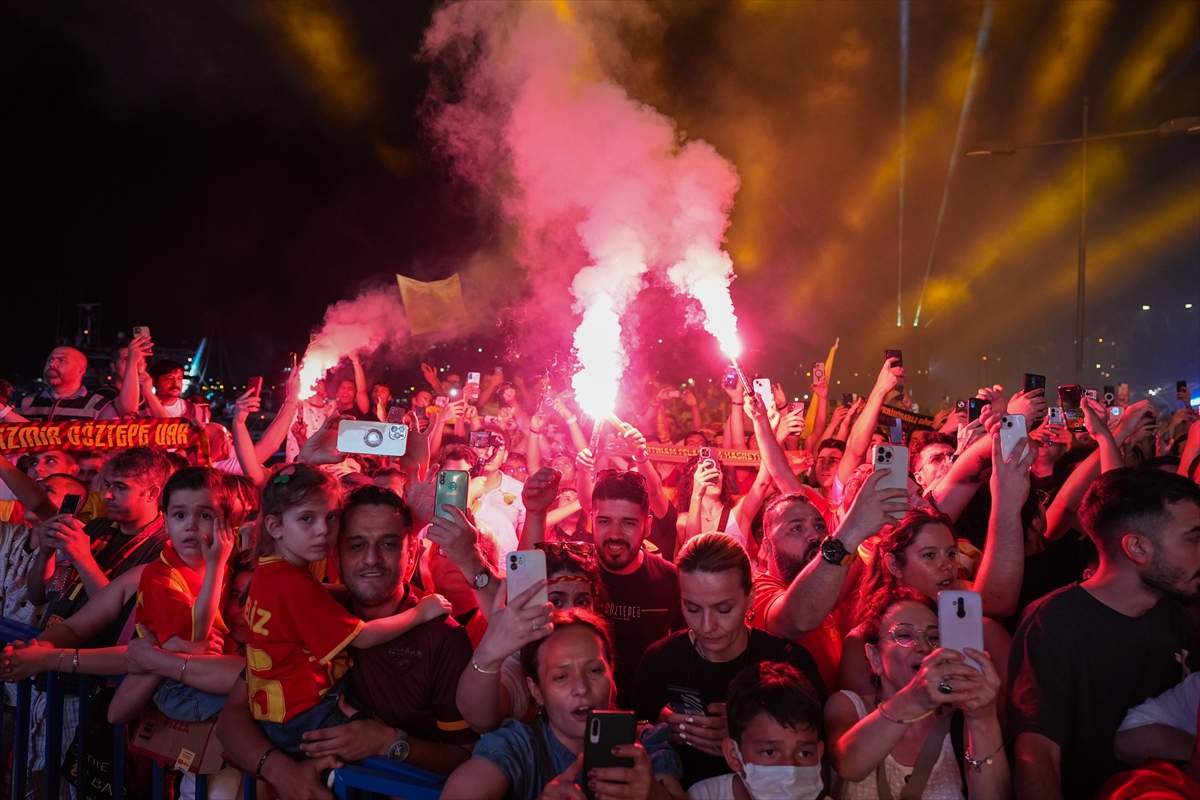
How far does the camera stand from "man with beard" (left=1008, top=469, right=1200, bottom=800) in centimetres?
288

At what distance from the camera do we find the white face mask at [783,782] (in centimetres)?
255

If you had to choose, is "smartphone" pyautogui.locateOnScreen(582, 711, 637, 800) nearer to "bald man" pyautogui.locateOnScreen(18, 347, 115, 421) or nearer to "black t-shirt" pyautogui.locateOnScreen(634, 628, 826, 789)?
"black t-shirt" pyautogui.locateOnScreen(634, 628, 826, 789)

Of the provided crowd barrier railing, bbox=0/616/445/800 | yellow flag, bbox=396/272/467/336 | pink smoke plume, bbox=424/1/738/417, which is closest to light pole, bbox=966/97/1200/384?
pink smoke plume, bbox=424/1/738/417

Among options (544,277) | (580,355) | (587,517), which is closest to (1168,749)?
(587,517)

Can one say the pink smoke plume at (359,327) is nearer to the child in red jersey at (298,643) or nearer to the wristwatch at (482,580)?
the child in red jersey at (298,643)

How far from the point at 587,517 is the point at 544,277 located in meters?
9.45

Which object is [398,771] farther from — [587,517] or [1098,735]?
[587,517]

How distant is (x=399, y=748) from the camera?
2.99 metres

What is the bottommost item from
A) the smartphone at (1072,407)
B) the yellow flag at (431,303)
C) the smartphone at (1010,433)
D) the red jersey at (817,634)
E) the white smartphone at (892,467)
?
the red jersey at (817,634)

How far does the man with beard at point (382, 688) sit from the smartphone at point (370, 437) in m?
0.19

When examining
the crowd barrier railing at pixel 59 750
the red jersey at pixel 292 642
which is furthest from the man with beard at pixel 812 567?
the crowd barrier railing at pixel 59 750

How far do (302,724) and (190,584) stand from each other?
117 centimetres

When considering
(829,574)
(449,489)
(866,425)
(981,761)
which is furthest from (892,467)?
(866,425)

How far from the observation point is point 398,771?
2857 mm
